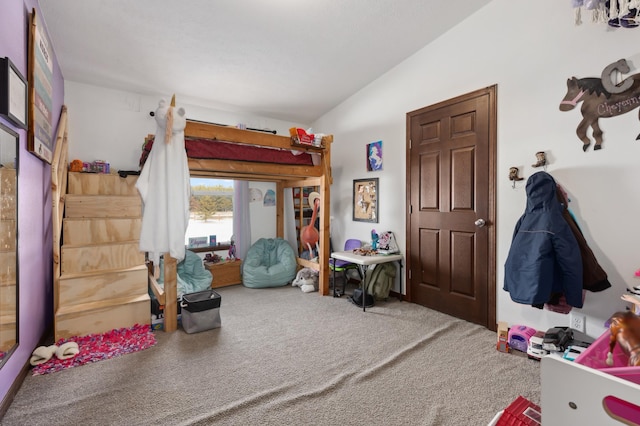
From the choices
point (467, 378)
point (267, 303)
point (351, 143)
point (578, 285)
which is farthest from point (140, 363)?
point (351, 143)

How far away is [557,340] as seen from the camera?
82.0 inches

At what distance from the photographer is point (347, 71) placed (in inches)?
140

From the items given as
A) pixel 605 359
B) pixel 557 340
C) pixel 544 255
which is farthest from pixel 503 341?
pixel 605 359

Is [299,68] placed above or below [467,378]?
above

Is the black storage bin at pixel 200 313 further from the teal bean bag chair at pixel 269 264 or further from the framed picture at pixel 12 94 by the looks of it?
the framed picture at pixel 12 94

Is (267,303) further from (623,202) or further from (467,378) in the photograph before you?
(623,202)

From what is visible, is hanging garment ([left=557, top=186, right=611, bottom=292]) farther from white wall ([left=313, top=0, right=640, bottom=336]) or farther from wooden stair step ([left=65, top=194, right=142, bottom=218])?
wooden stair step ([left=65, top=194, right=142, bottom=218])

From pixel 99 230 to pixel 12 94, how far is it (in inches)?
61.7

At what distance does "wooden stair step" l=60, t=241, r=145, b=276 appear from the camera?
2.59 metres

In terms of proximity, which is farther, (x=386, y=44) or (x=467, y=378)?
(x=386, y=44)

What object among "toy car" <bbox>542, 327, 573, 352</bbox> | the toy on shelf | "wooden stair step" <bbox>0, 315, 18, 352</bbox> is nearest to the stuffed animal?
the toy on shelf

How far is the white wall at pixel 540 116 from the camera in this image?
203 centimetres

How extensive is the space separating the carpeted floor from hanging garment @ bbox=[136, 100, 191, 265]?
2.68ft

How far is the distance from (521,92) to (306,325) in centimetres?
273
